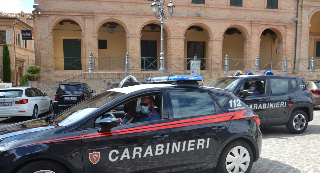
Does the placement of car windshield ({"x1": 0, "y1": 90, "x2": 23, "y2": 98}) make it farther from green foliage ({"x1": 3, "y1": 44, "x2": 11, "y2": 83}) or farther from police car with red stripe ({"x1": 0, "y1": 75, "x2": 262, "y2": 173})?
green foliage ({"x1": 3, "y1": 44, "x2": 11, "y2": 83})

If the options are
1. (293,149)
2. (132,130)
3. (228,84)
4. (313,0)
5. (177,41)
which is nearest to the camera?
(132,130)

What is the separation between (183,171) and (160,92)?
47.4 inches

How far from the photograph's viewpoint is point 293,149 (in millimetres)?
5828

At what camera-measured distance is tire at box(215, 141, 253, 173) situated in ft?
12.8

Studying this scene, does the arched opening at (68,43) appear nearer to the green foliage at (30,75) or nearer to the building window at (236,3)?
the green foliage at (30,75)

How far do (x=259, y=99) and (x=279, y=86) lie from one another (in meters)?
0.89

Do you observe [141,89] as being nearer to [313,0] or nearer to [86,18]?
[86,18]

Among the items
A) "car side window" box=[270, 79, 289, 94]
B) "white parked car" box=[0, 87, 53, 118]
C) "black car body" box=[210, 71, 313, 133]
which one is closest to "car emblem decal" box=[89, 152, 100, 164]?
"black car body" box=[210, 71, 313, 133]

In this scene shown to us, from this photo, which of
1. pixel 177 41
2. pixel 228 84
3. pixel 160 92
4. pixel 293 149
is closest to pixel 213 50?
pixel 177 41

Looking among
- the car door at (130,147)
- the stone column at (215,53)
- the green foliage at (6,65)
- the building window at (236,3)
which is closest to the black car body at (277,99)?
the car door at (130,147)

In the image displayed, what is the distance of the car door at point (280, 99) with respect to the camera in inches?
278

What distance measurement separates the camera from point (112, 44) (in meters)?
21.3

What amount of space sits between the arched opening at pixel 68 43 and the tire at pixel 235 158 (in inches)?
704

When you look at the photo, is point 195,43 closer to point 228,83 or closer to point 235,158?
point 228,83
